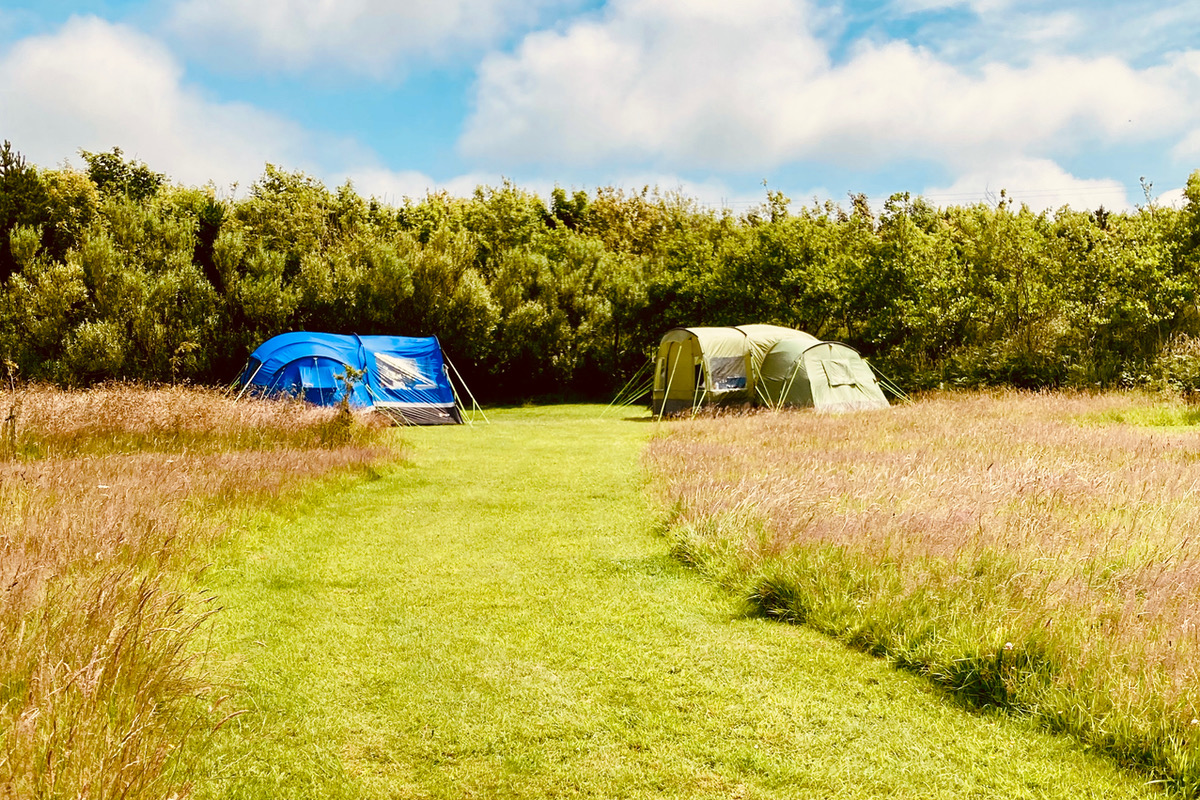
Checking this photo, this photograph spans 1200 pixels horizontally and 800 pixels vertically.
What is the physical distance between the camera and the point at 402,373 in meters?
16.9

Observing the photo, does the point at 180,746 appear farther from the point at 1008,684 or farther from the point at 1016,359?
the point at 1016,359

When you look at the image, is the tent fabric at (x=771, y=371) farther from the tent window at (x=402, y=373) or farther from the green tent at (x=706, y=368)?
the tent window at (x=402, y=373)

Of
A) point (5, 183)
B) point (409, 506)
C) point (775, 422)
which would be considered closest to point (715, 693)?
point (409, 506)

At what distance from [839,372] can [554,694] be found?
1426cm

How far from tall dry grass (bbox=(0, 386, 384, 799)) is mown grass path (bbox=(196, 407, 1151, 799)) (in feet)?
1.08

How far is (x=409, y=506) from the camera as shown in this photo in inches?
326

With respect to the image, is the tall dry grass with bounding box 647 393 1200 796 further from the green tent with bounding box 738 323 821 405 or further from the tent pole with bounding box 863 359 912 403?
the tent pole with bounding box 863 359 912 403

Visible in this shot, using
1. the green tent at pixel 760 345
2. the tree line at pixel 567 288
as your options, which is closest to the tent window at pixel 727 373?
the green tent at pixel 760 345

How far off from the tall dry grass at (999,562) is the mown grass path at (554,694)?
0.73 feet

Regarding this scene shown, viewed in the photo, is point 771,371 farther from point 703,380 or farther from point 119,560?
point 119,560

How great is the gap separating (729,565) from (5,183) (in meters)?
22.7

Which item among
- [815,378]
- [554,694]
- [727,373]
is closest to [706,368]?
[727,373]

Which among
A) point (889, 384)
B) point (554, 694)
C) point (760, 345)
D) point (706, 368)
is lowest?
point (554, 694)

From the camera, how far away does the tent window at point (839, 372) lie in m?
16.8
